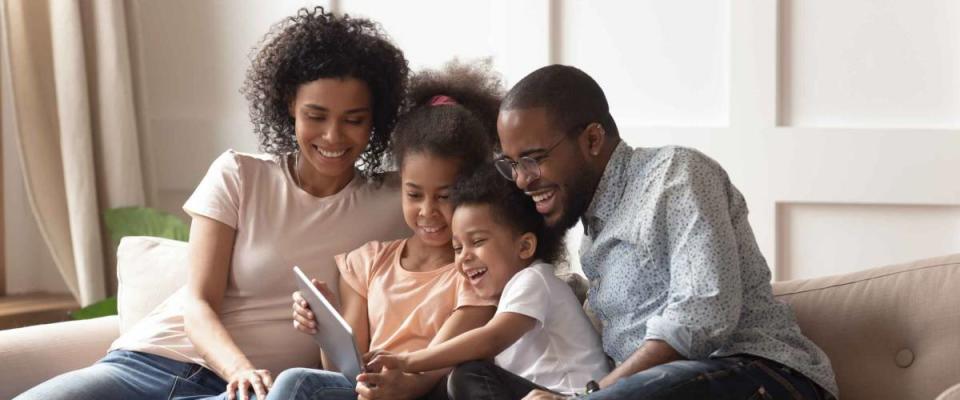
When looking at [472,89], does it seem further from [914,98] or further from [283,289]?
[914,98]

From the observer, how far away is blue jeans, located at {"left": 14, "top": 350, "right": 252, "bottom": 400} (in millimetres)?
2264

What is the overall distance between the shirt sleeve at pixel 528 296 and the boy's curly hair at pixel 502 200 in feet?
0.28

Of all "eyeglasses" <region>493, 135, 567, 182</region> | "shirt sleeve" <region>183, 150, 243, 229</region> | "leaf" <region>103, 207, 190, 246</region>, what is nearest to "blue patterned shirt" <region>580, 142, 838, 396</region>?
"eyeglasses" <region>493, 135, 567, 182</region>

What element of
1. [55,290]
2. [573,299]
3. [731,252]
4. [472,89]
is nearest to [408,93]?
[472,89]

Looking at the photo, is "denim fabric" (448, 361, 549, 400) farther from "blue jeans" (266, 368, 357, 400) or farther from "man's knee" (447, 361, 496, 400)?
"blue jeans" (266, 368, 357, 400)

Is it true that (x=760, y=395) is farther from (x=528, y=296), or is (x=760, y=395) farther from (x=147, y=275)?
(x=147, y=275)

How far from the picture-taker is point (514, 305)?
211 centimetres

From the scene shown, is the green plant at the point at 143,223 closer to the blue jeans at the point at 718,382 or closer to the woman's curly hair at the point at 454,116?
the woman's curly hair at the point at 454,116

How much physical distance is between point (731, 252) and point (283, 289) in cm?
89

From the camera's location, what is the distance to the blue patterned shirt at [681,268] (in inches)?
76.5

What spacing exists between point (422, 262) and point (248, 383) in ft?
1.27

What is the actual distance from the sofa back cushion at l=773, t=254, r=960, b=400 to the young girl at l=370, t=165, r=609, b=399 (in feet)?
1.41

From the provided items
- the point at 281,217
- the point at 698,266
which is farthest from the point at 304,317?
the point at 698,266

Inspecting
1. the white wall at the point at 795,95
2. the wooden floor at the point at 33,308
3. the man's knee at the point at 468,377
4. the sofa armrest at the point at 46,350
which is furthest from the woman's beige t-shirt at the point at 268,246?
the wooden floor at the point at 33,308
